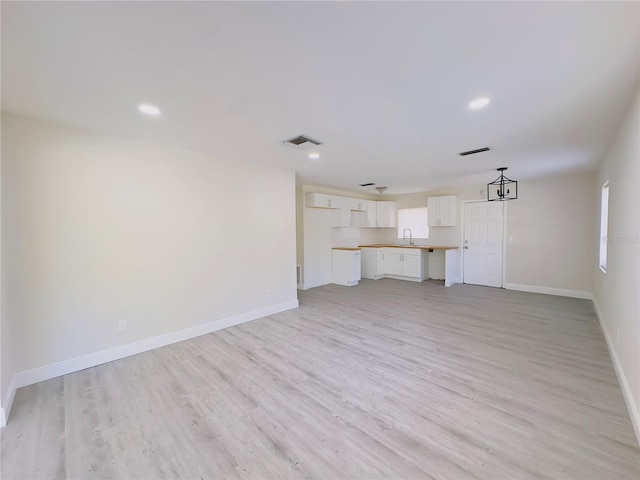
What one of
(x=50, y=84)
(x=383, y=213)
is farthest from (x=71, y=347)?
(x=383, y=213)

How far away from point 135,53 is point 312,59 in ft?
3.45

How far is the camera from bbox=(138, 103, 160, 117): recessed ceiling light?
2.28 meters

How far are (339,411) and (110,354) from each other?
8.55ft

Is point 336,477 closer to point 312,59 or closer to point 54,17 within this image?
point 312,59

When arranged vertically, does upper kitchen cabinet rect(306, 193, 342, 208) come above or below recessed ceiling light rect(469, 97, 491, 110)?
below

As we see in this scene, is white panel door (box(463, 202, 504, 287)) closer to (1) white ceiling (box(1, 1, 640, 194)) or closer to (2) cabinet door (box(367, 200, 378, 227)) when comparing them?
(2) cabinet door (box(367, 200, 378, 227))

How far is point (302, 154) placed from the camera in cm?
371

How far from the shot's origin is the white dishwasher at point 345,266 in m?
6.75

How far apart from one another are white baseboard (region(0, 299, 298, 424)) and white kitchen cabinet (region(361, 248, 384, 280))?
4234 millimetres

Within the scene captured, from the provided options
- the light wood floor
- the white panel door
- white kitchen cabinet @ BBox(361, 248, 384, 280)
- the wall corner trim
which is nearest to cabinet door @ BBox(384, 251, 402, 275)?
white kitchen cabinet @ BBox(361, 248, 384, 280)

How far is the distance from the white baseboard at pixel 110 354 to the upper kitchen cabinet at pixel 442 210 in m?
5.32

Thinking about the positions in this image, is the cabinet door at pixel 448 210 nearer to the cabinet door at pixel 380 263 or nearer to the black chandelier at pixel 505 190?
the black chandelier at pixel 505 190

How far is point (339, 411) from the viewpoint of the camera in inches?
82.3

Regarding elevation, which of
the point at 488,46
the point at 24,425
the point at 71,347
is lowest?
the point at 24,425
